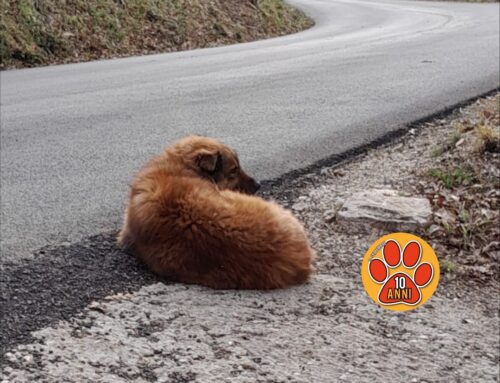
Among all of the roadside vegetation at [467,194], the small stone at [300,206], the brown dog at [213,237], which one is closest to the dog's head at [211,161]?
the brown dog at [213,237]

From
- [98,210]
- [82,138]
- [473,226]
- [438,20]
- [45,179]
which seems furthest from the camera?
[438,20]

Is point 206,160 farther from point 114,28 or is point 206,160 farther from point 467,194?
point 114,28

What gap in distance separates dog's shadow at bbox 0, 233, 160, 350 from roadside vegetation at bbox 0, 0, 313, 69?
11.2m

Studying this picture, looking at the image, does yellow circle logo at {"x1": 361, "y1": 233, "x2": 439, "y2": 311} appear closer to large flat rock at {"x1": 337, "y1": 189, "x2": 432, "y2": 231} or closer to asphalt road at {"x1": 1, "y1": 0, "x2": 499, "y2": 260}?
large flat rock at {"x1": 337, "y1": 189, "x2": 432, "y2": 231}

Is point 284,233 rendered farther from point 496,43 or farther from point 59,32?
point 496,43

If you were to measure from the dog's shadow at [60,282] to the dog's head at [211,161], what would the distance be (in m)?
0.72

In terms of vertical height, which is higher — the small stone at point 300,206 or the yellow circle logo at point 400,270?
the yellow circle logo at point 400,270

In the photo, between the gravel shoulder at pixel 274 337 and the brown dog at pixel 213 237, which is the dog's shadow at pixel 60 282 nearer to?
the gravel shoulder at pixel 274 337

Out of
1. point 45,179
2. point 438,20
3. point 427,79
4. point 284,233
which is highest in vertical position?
point 284,233

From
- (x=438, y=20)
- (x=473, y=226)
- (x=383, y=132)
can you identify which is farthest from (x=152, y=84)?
(x=438, y=20)

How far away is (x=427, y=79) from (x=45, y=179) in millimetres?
7552

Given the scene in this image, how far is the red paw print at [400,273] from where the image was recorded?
125cm

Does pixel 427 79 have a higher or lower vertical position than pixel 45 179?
lower

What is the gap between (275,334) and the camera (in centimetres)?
373
